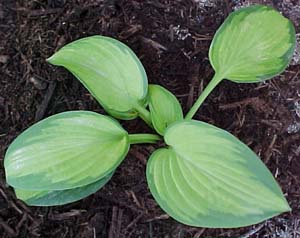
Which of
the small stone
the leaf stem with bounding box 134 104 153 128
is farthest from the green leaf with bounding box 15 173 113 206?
the small stone

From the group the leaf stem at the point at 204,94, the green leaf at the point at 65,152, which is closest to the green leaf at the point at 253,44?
the leaf stem at the point at 204,94

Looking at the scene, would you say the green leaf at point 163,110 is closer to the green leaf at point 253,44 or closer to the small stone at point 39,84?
the green leaf at point 253,44

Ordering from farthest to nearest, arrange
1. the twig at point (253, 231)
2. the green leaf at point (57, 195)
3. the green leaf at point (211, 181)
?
the twig at point (253, 231) < the green leaf at point (57, 195) < the green leaf at point (211, 181)

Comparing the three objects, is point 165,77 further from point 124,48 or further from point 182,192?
point 182,192

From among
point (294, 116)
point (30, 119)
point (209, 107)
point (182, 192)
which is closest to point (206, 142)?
point (182, 192)

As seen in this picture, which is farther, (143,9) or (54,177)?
(143,9)

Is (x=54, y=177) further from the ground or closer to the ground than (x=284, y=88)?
closer to the ground
